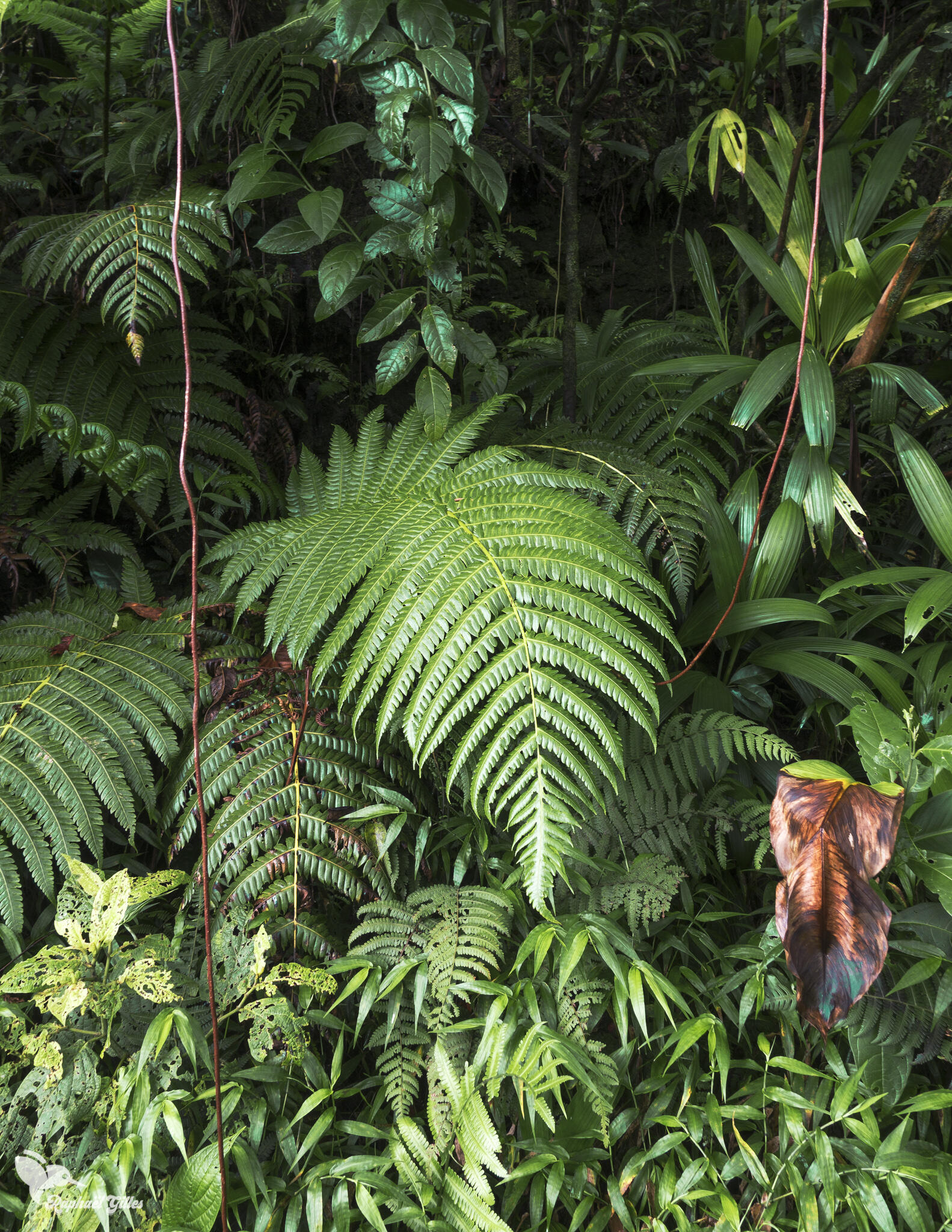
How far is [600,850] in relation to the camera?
1584 millimetres

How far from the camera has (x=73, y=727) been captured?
1396 mm

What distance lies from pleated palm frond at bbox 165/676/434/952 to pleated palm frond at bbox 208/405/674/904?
10 cm

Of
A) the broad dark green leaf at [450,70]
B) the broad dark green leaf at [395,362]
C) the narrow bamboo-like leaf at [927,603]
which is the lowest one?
the narrow bamboo-like leaf at [927,603]

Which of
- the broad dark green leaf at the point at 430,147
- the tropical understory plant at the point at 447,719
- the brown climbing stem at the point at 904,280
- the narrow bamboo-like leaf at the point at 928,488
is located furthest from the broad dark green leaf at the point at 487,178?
the narrow bamboo-like leaf at the point at 928,488

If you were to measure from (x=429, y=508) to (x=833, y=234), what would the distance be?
3.90ft

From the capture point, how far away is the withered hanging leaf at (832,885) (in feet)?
3.66

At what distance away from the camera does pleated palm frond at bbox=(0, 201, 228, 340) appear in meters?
1.59

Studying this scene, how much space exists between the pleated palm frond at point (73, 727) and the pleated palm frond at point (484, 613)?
241mm

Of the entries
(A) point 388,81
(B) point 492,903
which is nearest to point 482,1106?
(B) point 492,903

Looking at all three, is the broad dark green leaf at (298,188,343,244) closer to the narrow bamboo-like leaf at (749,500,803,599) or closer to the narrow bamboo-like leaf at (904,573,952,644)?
the narrow bamboo-like leaf at (749,500,803,599)

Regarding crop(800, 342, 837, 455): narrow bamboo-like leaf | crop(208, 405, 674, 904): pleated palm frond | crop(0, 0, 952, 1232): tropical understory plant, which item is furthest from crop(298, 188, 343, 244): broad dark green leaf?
crop(800, 342, 837, 455): narrow bamboo-like leaf

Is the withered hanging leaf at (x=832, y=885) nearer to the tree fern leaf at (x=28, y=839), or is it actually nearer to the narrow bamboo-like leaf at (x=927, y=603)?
the narrow bamboo-like leaf at (x=927, y=603)

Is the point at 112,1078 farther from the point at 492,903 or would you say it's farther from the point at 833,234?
the point at 833,234

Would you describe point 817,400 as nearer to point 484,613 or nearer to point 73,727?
point 484,613
